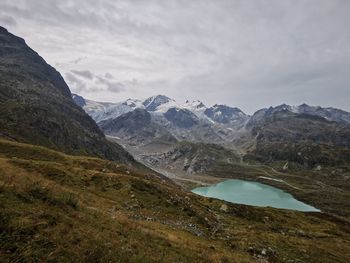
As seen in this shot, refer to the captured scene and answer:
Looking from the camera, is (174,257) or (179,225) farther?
(179,225)

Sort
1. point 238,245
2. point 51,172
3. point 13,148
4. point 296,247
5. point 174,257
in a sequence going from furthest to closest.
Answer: point 13,148 < point 51,172 < point 296,247 < point 238,245 < point 174,257

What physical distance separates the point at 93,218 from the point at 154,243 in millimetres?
5086

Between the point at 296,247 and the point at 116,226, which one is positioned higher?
the point at 116,226

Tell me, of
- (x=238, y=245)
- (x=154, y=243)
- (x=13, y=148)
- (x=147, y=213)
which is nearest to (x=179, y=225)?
(x=147, y=213)

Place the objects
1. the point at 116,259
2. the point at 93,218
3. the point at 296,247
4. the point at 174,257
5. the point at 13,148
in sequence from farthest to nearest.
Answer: the point at 13,148 → the point at 296,247 → the point at 93,218 → the point at 174,257 → the point at 116,259

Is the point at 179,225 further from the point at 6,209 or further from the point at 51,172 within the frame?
the point at 6,209

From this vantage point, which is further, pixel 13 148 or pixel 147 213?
pixel 13 148

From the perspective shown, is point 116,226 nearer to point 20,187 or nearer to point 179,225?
point 20,187

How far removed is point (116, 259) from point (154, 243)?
7848mm

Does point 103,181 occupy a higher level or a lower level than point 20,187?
lower

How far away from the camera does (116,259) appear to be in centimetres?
1512

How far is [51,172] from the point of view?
49.8m

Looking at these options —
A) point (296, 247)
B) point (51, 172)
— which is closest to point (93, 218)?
point (51, 172)

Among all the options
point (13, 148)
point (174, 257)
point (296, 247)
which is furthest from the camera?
point (13, 148)
